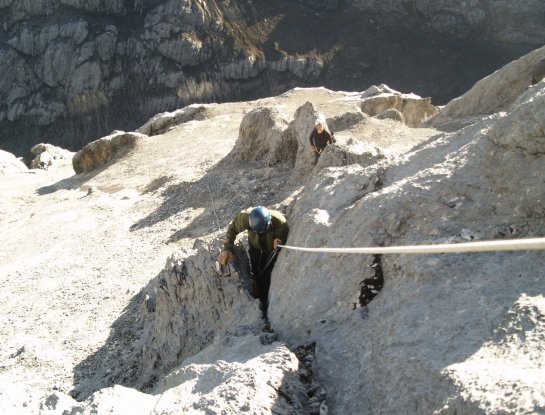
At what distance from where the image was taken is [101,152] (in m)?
26.2

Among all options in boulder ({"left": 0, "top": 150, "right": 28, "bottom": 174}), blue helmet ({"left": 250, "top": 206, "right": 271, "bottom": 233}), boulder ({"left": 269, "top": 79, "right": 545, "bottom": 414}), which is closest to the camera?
boulder ({"left": 269, "top": 79, "right": 545, "bottom": 414})

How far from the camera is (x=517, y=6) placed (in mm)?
61688

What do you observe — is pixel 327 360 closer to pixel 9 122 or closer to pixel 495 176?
pixel 495 176

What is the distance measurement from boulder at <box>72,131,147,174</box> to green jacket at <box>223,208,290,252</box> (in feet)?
67.6

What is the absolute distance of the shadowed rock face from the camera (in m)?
54.3

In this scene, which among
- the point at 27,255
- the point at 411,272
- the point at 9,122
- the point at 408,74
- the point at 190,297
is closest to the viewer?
the point at 411,272

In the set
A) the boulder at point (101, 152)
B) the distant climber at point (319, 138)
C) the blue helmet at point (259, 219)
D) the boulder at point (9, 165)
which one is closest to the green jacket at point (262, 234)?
the blue helmet at point (259, 219)

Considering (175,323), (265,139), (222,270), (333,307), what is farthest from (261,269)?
(265,139)

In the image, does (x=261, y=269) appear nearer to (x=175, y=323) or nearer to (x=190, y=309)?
(x=190, y=309)

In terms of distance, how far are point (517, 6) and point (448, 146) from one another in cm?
6688

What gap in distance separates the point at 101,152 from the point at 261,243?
21.5 meters

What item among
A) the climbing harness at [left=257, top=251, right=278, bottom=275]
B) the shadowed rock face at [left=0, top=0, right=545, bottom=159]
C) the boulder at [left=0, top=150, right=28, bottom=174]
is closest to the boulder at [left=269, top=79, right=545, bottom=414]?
the climbing harness at [left=257, top=251, right=278, bottom=275]

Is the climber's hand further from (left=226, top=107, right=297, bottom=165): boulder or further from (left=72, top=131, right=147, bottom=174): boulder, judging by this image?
(left=72, top=131, right=147, bottom=174): boulder

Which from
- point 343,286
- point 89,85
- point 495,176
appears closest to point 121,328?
point 343,286
